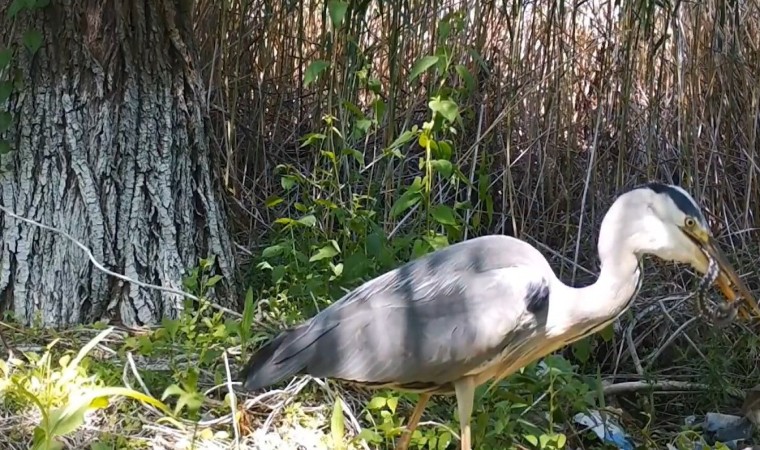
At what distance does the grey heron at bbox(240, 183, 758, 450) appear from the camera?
8.20 feet

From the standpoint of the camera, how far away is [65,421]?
206 cm

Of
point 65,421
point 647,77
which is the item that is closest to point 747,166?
point 647,77

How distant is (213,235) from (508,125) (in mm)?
1394

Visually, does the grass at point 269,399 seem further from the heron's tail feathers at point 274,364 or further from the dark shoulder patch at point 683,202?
the dark shoulder patch at point 683,202

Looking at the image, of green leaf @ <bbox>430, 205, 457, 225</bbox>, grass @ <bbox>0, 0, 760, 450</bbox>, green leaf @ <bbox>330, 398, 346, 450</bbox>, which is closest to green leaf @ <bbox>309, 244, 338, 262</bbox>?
grass @ <bbox>0, 0, 760, 450</bbox>

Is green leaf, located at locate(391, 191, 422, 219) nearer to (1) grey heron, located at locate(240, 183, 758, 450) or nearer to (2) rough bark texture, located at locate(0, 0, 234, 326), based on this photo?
(1) grey heron, located at locate(240, 183, 758, 450)

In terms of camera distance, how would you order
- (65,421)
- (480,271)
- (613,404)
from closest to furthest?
(65,421) < (480,271) < (613,404)

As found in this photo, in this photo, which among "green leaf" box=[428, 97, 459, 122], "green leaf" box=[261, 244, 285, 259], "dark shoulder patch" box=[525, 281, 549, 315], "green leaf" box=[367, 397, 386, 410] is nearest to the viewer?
"dark shoulder patch" box=[525, 281, 549, 315]

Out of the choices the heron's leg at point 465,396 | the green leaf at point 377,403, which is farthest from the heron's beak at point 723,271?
the green leaf at point 377,403

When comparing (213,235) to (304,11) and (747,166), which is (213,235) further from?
(747,166)

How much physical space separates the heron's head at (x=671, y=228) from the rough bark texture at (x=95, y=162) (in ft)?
5.63

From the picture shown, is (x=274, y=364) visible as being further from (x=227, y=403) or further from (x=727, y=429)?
(x=727, y=429)

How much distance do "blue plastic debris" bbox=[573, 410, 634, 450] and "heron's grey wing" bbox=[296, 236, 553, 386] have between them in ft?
2.32

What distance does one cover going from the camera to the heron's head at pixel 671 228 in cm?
246
